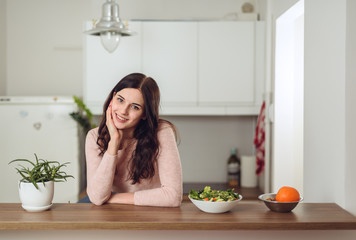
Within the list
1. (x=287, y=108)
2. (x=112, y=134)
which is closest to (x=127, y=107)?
(x=112, y=134)

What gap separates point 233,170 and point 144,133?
2217mm

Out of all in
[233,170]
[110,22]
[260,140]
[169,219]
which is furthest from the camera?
[233,170]

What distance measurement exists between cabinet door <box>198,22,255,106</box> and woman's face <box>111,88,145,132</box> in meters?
1.94

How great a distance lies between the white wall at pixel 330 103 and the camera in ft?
5.37

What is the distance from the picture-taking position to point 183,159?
164 inches

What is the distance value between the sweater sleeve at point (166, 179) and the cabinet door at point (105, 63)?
1.86 meters

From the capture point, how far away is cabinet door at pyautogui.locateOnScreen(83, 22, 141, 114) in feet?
11.9

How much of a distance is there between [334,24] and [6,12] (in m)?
3.31

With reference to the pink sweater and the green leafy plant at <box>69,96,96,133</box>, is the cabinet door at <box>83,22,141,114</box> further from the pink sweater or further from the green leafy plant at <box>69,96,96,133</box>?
the pink sweater

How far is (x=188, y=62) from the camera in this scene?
365 cm

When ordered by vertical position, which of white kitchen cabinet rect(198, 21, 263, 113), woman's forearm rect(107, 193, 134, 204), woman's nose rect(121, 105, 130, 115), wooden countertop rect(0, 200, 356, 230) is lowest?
wooden countertop rect(0, 200, 356, 230)

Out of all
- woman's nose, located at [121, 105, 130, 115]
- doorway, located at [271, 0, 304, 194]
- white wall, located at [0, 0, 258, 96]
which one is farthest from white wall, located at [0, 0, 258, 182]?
woman's nose, located at [121, 105, 130, 115]

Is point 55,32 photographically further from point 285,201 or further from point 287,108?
point 285,201

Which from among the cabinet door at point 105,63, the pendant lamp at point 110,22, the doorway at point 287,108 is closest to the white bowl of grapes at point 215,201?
the doorway at point 287,108
